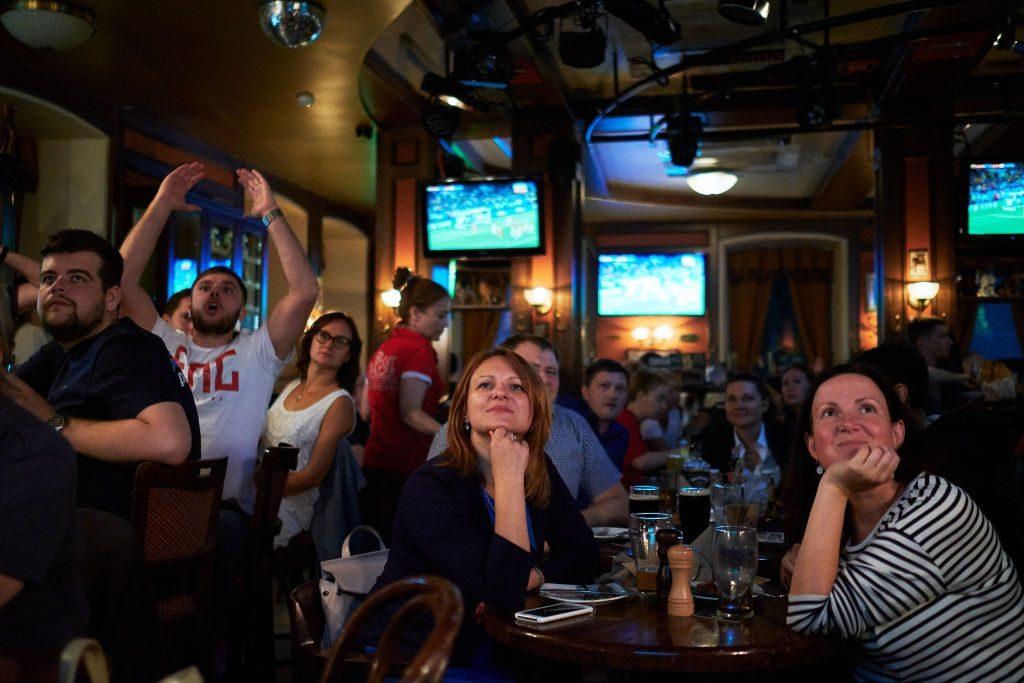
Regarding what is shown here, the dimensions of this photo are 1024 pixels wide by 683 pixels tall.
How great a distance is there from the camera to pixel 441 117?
229 inches

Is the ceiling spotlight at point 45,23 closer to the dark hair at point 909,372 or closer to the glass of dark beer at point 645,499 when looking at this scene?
the glass of dark beer at point 645,499

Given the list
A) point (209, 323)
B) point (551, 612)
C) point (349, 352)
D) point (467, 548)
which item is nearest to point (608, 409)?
point (349, 352)

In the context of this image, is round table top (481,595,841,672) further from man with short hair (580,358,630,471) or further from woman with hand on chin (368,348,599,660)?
man with short hair (580,358,630,471)

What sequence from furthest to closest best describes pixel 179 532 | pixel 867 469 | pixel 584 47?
pixel 584 47
pixel 179 532
pixel 867 469

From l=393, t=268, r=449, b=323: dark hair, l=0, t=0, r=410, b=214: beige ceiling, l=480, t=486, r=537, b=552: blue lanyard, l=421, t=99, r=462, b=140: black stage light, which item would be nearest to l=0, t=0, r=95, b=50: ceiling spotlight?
l=0, t=0, r=410, b=214: beige ceiling

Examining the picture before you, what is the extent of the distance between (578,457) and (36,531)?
6.77 feet

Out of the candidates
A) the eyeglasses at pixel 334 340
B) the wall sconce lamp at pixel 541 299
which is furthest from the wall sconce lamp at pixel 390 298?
the eyeglasses at pixel 334 340

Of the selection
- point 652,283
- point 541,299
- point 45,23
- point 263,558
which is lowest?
point 263,558

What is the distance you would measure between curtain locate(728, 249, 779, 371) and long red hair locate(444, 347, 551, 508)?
12.1 metres

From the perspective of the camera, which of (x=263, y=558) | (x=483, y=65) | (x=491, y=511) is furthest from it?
(x=483, y=65)

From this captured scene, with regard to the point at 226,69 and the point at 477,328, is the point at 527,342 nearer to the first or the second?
the point at 226,69

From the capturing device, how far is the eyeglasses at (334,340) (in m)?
3.71

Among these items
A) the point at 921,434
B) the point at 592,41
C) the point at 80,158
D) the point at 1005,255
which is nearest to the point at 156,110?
the point at 80,158

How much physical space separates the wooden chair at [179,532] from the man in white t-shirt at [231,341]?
0.63 m
